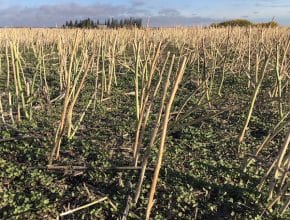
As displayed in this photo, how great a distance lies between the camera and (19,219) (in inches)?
80.7

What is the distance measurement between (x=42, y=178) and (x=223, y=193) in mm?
1015

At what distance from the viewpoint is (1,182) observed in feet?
7.78

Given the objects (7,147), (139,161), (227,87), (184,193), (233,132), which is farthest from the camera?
(227,87)

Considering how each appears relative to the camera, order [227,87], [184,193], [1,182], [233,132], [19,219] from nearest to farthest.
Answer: [19,219]
[184,193]
[1,182]
[233,132]
[227,87]

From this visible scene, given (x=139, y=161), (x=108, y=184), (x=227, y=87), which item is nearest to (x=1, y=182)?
(x=108, y=184)

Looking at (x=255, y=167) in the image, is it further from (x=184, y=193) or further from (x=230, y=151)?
(x=184, y=193)

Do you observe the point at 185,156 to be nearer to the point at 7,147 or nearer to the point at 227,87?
the point at 7,147

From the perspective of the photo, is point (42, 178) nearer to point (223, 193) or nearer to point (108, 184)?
point (108, 184)

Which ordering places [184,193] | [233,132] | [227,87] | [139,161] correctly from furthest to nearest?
[227,87], [233,132], [139,161], [184,193]

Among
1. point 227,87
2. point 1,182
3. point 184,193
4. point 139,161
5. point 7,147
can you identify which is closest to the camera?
point 184,193

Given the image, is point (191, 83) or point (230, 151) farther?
point (191, 83)

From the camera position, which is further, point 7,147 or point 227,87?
point 227,87

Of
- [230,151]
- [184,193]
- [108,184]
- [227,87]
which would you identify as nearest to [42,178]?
[108,184]

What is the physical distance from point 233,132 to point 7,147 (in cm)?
163
